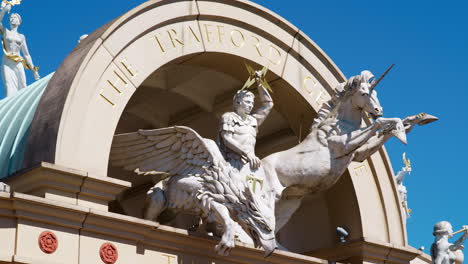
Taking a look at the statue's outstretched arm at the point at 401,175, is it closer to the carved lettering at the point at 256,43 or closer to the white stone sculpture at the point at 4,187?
the carved lettering at the point at 256,43

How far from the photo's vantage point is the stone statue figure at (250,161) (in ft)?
54.7

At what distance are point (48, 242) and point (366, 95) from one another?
19.7ft

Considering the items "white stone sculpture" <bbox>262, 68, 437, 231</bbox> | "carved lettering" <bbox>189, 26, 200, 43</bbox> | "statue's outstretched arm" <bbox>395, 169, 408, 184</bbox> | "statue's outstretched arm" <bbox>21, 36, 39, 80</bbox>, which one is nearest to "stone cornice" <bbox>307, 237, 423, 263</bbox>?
"white stone sculpture" <bbox>262, 68, 437, 231</bbox>

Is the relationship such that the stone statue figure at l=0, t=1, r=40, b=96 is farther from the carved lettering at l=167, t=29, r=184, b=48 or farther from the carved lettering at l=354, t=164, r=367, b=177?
the carved lettering at l=354, t=164, r=367, b=177

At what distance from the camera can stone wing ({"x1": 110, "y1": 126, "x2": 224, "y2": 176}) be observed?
16969 millimetres

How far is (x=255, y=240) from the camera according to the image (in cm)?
1675

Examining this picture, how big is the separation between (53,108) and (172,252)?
2.72m

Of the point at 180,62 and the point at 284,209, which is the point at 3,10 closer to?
the point at 180,62

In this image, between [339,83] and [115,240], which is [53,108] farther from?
[339,83]

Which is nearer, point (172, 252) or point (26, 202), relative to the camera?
point (26, 202)

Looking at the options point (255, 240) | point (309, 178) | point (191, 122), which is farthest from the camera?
point (191, 122)

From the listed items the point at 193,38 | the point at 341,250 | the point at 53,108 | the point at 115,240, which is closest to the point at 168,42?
the point at 193,38

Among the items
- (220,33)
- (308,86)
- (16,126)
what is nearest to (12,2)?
(16,126)

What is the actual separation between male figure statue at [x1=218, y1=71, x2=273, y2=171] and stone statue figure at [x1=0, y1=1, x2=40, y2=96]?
353 inches
